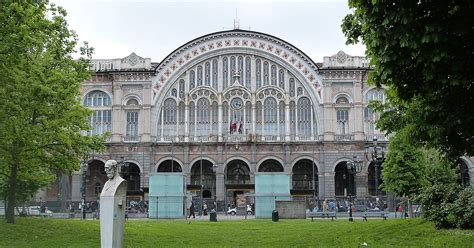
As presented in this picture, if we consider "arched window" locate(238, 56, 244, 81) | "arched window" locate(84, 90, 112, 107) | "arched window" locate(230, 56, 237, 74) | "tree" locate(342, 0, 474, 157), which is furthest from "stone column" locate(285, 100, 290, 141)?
"tree" locate(342, 0, 474, 157)

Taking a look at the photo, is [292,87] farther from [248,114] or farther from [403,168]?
[403,168]

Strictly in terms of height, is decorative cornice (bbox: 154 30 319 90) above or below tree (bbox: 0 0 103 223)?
above

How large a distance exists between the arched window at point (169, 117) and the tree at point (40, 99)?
30.7 metres

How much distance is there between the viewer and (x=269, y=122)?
6206 centimetres

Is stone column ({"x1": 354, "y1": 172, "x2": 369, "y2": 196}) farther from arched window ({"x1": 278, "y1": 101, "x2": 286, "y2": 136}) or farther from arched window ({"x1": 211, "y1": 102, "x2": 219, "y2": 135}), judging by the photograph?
arched window ({"x1": 211, "y1": 102, "x2": 219, "y2": 135})

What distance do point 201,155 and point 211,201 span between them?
18.3 ft

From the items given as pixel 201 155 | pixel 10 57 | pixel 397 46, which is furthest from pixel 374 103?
pixel 201 155

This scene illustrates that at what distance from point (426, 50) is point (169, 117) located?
52.0 metres

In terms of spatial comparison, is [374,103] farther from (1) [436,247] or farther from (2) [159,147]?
(2) [159,147]

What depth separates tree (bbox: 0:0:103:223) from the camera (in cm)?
2057

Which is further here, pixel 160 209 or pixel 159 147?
pixel 159 147

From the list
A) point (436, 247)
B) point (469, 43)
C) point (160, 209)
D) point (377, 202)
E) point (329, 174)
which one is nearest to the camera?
point (469, 43)

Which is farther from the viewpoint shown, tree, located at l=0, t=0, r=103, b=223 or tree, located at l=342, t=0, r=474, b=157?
tree, located at l=0, t=0, r=103, b=223

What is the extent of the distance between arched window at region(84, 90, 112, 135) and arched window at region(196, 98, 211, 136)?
9.91 m
